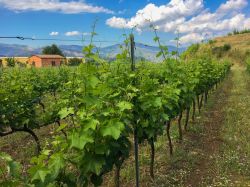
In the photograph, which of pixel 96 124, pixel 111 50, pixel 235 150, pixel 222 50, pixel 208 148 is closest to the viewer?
pixel 96 124

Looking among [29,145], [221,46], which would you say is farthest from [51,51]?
[29,145]

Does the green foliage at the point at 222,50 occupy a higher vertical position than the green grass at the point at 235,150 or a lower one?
higher

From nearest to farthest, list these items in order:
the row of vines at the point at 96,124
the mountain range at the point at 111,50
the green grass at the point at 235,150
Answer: the row of vines at the point at 96,124
the mountain range at the point at 111,50
the green grass at the point at 235,150

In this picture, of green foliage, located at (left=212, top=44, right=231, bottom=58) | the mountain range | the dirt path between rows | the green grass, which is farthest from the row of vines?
green foliage, located at (left=212, top=44, right=231, bottom=58)

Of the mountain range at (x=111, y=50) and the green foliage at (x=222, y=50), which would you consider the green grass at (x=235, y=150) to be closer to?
the mountain range at (x=111, y=50)

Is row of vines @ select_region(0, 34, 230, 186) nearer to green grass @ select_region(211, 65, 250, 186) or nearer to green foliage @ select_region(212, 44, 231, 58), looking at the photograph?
green grass @ select_region(211, 65, 250, 186)

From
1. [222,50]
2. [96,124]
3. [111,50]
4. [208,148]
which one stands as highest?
[222,50]

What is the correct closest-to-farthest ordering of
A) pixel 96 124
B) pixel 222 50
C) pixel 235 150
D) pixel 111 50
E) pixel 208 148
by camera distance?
pixel 96 124 → pixel 111 50 → pixel 235 150 → pixel 208 148 → pixel 222 50

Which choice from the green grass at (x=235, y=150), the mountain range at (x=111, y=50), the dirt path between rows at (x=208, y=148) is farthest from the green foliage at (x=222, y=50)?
the mountain range at (x=111, y=50)

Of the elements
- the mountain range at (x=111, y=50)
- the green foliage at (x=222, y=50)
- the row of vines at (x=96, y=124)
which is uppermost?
the green foliage at (x=222, y=50)

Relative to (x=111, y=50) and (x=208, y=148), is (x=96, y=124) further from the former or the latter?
(x=208, y=148)

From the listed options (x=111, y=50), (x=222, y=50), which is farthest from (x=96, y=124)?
(x=222, y=50)

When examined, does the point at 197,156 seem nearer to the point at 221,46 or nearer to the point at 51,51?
the point at 221,46

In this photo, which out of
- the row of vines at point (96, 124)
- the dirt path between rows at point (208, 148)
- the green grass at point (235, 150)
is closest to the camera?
the row of vines at point (96, 124)
